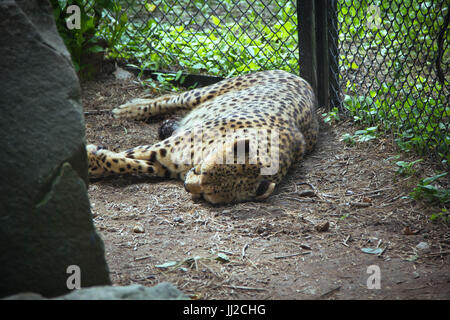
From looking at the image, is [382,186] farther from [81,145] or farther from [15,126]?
[15,126]

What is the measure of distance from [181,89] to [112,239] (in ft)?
11.5

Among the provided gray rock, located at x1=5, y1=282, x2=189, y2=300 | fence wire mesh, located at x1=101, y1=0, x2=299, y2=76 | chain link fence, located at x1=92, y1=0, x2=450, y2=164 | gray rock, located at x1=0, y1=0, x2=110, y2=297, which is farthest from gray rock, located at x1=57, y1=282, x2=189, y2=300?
fence wire mesh, located at x1=101, y1=0, x2=299, y2=76

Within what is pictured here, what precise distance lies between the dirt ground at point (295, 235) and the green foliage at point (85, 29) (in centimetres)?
224

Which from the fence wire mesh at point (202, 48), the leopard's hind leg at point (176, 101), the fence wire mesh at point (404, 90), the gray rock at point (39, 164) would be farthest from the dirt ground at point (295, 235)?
the fence wire mesh at point (202, 48)

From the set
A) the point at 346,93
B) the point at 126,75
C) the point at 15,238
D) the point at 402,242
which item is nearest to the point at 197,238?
the point at 402,242

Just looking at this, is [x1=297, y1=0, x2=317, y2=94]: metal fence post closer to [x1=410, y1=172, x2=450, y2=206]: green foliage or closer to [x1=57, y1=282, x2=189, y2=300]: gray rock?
[x1=410, y1=172, x2=450, y2=206]: green foliage

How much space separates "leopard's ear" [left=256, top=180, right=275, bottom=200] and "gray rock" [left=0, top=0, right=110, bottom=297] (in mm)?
2114

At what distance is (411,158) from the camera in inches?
192

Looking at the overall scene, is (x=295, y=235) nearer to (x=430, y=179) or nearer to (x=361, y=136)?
(x=430, y=179)

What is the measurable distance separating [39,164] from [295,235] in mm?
2178

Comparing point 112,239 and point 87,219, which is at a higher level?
point 87,219

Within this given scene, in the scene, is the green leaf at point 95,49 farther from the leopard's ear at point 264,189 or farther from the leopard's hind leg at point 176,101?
the leopard's ear at point 264,189

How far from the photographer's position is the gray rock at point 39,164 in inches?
93.2

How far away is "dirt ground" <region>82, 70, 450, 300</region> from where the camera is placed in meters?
3.26
